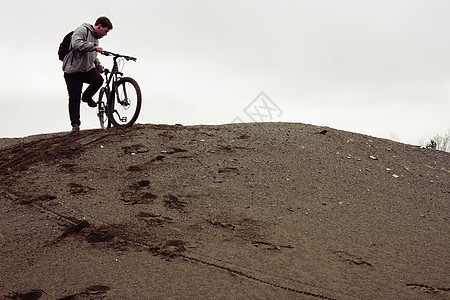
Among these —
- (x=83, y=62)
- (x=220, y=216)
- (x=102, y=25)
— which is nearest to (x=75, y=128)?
(x=83, y=62)

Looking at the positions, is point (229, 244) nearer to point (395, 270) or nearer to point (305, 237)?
point (305, 237)

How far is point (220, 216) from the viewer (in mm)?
4531

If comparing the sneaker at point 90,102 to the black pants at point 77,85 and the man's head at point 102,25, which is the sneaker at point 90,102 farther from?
the man's head at point 102,25

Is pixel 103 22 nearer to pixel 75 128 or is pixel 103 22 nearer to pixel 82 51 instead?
pixel 82 51

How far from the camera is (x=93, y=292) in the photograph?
3111 mm

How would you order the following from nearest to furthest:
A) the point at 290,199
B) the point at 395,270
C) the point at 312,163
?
the point at 395,270, the point at 290,199, the point at 312,163

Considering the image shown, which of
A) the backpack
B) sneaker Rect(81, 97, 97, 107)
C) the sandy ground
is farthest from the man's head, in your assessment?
the sandy ground

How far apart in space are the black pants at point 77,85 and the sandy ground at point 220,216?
41cm

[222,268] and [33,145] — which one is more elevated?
[33,145]

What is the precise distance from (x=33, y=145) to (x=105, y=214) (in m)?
3.29

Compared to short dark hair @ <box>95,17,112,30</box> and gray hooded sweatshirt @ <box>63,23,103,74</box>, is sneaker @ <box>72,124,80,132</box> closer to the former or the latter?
gray hooded sweatshirt @ <box>63,23,103,74</box>

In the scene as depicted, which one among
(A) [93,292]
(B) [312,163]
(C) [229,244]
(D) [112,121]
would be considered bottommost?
(A) [93,292]

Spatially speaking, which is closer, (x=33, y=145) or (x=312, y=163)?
(x=312, y=163)

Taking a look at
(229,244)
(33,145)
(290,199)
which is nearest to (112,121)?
(33,145)
